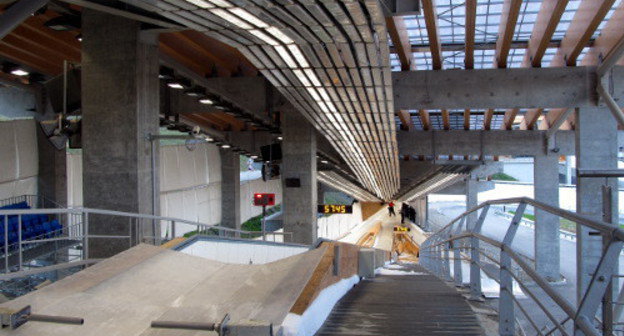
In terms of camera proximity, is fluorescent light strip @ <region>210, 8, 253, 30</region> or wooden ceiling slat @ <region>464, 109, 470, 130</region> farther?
wooden ceiling slat @ <region>464, 109, 470, 130</region>

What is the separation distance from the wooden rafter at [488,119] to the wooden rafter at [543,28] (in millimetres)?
4308

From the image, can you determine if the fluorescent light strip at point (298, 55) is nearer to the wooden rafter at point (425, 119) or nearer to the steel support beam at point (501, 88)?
the steel support beam at point (501, 88)

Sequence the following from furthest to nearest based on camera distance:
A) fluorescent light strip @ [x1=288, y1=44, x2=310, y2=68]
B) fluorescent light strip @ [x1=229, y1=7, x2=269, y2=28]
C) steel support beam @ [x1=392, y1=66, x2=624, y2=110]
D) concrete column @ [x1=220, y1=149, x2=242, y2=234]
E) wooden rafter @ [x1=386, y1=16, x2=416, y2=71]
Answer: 1. concrete column @ [x1=220, y1=149, x2=242, y2=234]
2. steel support beam @ [x1=392, y1=66, x2=624, y2=110]
3. wooden rafter @ [x1=386, y1=16, x2=416, y2=71]
4. fluorescent light strip @ [x1=288, y1=44, x2=310, y2=68]
5. fluorescent light strip @ [x1=229, y1=7, x2=269, y2=28]

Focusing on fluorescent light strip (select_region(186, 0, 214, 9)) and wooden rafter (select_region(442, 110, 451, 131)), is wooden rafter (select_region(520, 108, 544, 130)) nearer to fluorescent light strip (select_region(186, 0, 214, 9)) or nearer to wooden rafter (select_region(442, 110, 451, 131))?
wooden rafter (select_region(442, 110, 451, 131))

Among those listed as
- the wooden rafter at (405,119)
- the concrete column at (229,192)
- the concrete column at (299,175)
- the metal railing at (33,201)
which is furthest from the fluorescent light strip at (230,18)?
the concrete column at (229,192)

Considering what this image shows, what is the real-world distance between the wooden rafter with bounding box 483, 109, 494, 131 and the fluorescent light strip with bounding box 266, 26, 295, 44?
36.1 feet

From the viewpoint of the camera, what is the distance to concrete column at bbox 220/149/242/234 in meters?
28.9

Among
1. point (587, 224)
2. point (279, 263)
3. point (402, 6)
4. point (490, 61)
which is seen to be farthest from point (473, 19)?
point (587, 224)

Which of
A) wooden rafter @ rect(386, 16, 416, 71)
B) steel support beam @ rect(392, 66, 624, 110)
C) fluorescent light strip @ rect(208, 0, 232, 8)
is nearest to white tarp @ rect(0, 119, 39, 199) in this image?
steel support beam @ rect(392, 66, 624, 110)

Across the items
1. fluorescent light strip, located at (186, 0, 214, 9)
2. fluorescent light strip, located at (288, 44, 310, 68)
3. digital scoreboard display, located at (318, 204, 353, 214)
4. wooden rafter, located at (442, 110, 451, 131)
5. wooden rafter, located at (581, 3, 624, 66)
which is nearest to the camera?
fluorescent light strip, located at (186, 0, 214, 9)

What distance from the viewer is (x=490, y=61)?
13203 millimetres

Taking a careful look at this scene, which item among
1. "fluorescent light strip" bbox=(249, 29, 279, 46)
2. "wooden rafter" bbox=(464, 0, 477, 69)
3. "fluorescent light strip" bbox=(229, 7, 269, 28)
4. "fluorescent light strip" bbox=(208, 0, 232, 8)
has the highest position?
"wooden rafter" bbox=(464, 0, 477, 69)

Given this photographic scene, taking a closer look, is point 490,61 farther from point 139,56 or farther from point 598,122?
point 139,56

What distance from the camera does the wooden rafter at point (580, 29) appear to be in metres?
9.02
